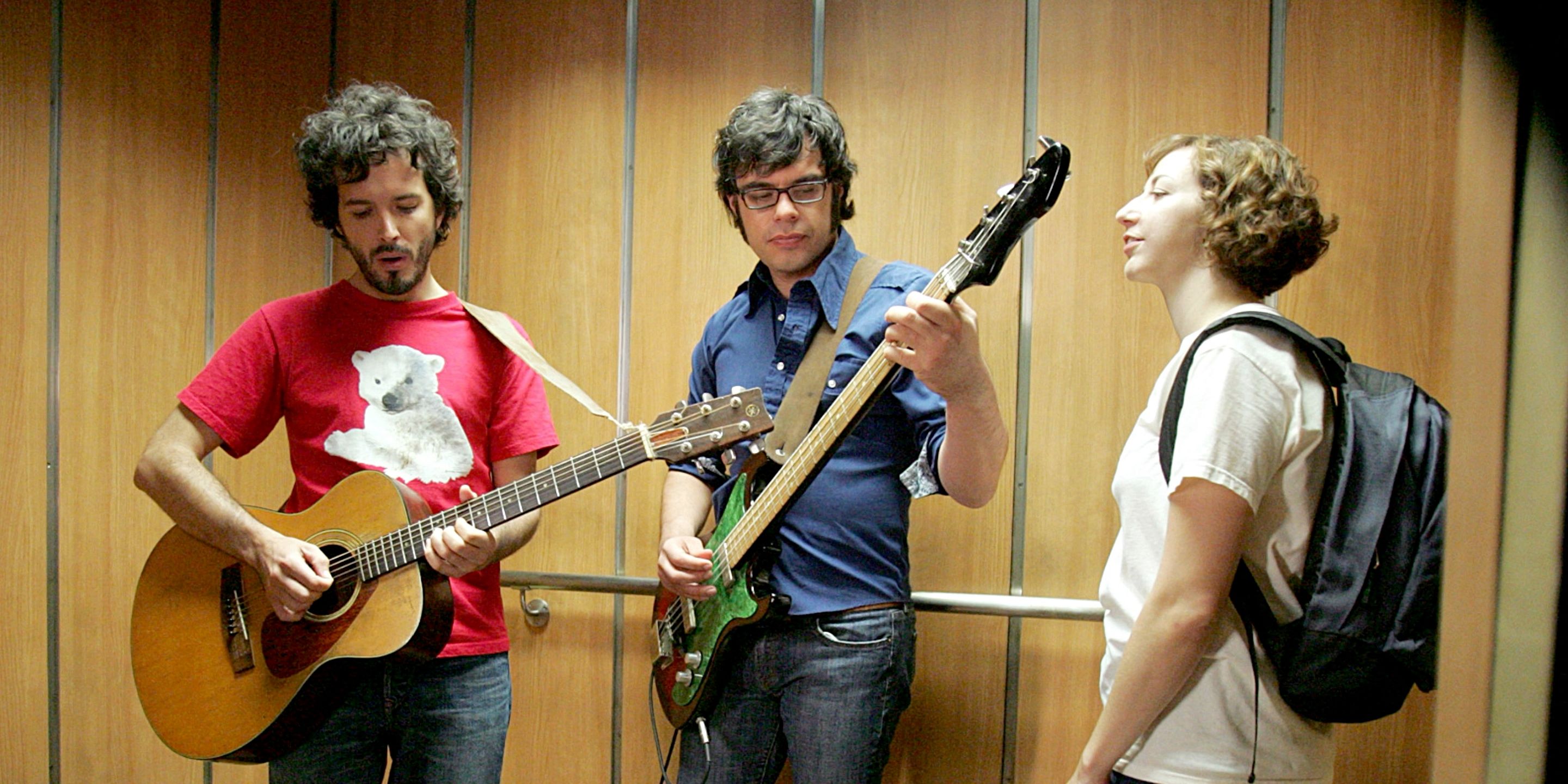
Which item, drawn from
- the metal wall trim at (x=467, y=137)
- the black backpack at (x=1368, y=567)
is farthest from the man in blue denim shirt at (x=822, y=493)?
the metal wall trim at (x=467, y=137)

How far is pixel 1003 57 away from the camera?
2.37m

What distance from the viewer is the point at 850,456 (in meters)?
1.83

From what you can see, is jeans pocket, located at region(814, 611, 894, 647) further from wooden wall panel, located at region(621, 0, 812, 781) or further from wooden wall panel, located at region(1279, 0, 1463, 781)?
wooden wall panel, located at region(1279, 0, 1463, 781)

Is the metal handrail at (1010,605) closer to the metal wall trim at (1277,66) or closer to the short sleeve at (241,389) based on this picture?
the short sleeve at (241,389)

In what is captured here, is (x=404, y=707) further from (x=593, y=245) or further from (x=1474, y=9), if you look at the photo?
(x=1474, y=9)

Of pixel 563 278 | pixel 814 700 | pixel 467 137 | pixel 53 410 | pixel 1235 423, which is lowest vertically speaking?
pixel 814 700

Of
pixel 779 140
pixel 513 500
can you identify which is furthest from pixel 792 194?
pixel 513 500

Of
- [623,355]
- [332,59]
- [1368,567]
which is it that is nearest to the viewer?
[1368,567]

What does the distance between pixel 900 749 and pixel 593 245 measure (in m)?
1.51

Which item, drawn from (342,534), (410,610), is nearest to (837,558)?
(410,610)

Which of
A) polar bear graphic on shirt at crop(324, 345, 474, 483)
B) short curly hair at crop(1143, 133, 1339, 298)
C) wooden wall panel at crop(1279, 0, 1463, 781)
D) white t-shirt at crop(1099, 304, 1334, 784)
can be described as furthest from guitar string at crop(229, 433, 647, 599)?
wooden wall panel at crop(1279, 0, 1463, 781)

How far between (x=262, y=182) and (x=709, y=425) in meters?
1.86

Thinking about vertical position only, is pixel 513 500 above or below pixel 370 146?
below

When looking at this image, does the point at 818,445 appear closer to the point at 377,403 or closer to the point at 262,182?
the point at 377,403
